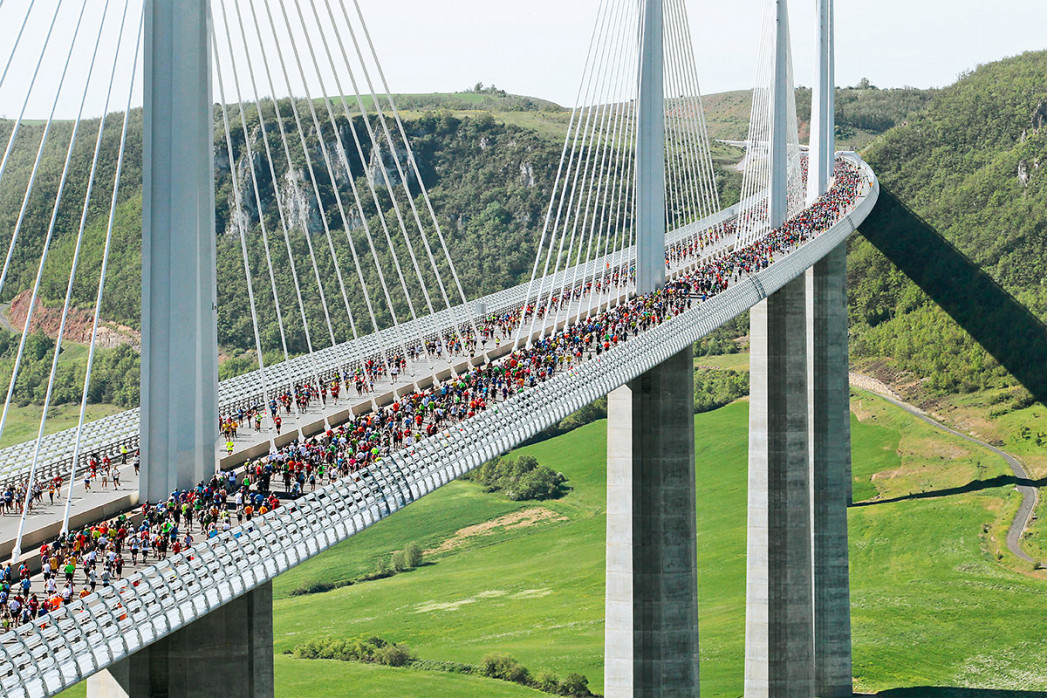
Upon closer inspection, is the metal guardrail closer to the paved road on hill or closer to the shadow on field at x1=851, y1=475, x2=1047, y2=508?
the paved road on hill

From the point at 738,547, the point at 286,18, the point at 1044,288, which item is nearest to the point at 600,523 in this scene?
the point at 738,547

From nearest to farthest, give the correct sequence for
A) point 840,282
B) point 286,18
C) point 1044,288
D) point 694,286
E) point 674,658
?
point 286,18 → point 674,658 → point 694,286 → point 840,282 → point 1044,288

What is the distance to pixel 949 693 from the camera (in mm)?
46906

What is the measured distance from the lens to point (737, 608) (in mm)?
55438

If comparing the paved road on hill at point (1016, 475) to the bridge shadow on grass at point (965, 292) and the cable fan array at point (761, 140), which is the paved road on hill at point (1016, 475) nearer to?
the bridge shadow on grass at point (965, 292)

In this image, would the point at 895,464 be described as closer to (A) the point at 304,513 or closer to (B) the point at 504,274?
(B) the point at 504,274

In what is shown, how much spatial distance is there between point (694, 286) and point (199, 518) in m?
19.9

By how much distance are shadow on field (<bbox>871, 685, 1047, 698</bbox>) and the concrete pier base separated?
6.74 ft

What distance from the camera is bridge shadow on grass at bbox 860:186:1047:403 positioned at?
255 feet

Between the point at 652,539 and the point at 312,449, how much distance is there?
1343 centimetres

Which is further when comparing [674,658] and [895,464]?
[895,464]

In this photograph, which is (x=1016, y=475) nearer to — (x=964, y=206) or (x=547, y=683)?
(x=547, y=683)

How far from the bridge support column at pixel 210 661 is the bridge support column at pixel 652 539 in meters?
14.0

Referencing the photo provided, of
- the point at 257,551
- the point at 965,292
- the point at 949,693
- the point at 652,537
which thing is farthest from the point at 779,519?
the point at 965,292
